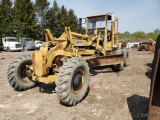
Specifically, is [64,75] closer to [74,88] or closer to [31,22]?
[74,88]

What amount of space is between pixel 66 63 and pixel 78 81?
0.63 m

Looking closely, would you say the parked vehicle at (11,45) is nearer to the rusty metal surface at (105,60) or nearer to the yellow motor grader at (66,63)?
the yellow motor grader at (66,63)

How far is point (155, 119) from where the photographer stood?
3.19 metres

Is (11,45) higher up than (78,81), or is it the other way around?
(11,45)

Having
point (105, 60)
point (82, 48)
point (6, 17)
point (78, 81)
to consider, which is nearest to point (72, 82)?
point (78, 81)

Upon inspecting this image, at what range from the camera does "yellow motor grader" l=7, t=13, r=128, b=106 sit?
15.5 ft

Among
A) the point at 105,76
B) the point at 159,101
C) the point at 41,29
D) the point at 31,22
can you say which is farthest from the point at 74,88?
the point at 41,29

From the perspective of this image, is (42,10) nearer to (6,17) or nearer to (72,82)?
(6,17)

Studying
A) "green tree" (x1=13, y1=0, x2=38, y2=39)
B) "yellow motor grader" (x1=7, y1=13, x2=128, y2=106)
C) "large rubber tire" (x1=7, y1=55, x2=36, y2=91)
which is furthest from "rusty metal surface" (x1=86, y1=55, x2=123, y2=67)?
"green tree" (x1=13, y1=0, x2=38, y2=39)

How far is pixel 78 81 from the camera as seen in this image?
5145 millimetres

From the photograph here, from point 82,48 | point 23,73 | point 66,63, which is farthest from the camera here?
point 82,48

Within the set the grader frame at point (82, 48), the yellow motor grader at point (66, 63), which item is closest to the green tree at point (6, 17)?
the grader frame at point (82, 48)

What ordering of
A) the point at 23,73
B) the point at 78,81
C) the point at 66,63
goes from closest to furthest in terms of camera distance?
the point at 66,63 → the point at 78,81 → the point at 23,73

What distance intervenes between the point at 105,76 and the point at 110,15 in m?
2.75
